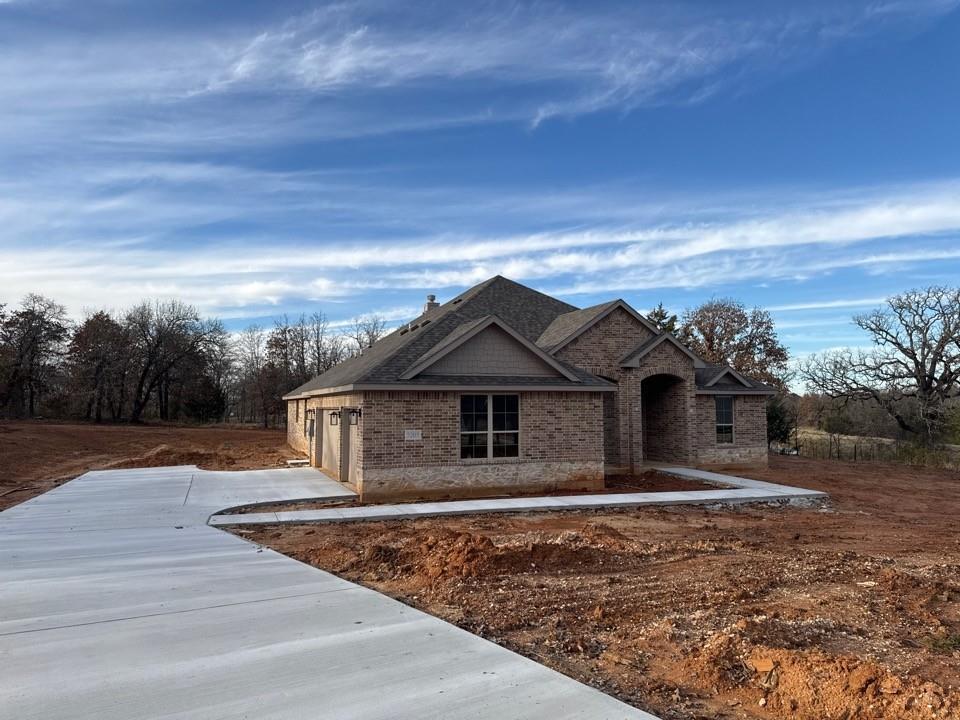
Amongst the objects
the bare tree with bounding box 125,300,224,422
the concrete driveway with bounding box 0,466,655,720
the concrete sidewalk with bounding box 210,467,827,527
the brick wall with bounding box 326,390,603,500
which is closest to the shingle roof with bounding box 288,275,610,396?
the brick wall with bounding box 326,390,603,500

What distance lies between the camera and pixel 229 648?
4914 mm

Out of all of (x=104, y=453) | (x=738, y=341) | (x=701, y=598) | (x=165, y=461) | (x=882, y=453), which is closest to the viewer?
(x=701, y=598)

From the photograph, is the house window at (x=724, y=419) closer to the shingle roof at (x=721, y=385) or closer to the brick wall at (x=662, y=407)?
the shingle roof at (x=721, y=385)

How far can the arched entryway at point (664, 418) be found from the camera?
2050 centimetres

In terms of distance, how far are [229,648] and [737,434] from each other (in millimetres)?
19480

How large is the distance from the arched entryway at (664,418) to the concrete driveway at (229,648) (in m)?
15.1

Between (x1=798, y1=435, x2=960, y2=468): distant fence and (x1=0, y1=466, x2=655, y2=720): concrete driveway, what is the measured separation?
27327 millimetres

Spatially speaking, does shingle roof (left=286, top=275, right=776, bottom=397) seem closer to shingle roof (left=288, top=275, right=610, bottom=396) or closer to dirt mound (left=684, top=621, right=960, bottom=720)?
shingle roof (left=288, top=275, right=610, bottom=396)

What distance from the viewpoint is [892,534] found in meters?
10.9

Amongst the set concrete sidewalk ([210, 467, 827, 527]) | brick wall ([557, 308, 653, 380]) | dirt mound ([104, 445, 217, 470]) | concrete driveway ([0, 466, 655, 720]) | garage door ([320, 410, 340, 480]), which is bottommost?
concrete sidewalk ([210, 467, 827, 527])

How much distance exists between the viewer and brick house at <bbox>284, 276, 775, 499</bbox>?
14.1m

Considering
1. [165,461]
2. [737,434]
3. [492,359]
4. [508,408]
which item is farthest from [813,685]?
[165,461]

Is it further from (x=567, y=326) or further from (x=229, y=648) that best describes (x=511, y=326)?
(x=229, y=648)

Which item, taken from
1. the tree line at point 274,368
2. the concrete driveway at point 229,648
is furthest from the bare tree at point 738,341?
the concrete driveway at point 229,648
